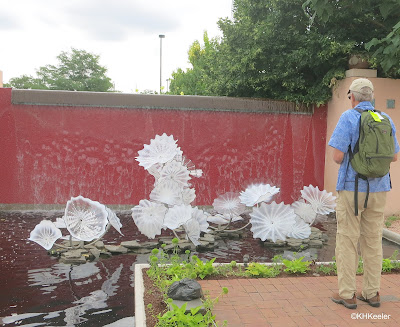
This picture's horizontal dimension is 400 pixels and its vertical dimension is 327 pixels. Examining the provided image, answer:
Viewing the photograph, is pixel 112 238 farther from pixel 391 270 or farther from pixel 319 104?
pixel 319 104

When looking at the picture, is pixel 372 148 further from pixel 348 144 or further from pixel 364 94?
pixel 364 94

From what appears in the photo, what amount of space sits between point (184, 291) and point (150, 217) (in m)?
2.87

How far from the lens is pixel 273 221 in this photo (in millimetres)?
6715

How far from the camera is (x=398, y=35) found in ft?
19.5

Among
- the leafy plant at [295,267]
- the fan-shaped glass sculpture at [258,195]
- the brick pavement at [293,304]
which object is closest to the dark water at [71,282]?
the fan-shaped glass sculpture at [258,195]

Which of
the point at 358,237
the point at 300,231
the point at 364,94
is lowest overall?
the point at 300,231

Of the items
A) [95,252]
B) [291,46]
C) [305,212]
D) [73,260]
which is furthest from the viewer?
[291,46]

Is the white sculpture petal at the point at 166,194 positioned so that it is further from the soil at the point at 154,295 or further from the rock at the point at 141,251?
the soil at the point at 154,295

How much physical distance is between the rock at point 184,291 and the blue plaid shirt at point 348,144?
1.52m

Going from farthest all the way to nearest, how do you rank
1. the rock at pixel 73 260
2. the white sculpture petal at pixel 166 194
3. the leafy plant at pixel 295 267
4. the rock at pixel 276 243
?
the rock at pixel 276 243 < the white sculpture petal at pixel 166 194 < the rock at pixel 73 260 < the leafy plant at pixel 295 267

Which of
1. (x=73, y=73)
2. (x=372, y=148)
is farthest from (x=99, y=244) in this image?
(x=73, y=73)

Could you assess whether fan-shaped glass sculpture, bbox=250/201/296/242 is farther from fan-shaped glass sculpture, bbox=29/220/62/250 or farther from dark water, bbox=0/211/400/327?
fan-shaped glass sculpture, bbox=29/220/62/250

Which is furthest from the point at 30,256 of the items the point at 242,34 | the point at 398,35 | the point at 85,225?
the point at 242,34

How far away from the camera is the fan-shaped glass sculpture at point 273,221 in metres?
6.66
